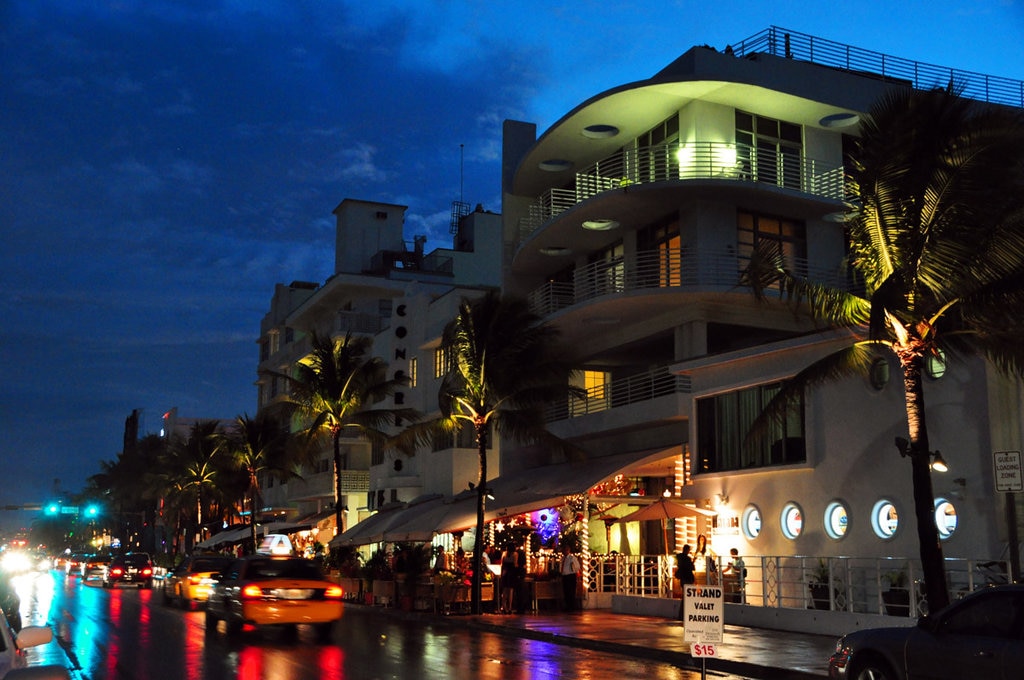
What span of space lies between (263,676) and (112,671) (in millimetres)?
2177

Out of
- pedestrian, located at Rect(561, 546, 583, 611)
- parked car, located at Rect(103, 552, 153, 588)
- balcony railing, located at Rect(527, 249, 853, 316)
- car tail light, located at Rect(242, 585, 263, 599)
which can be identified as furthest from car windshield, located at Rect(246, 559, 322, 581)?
parked car, located at Rect(103, 552, 153, 588)

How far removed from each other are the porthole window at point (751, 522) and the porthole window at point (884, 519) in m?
3.88

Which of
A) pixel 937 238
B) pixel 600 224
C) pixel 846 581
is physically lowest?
pixel 846 581

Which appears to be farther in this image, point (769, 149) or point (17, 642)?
point (769, 149)

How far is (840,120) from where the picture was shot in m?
34.6

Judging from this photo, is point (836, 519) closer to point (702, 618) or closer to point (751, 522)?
point (751, 522)

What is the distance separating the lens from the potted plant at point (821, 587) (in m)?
22.9

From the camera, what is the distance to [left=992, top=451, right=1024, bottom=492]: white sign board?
1491 cm

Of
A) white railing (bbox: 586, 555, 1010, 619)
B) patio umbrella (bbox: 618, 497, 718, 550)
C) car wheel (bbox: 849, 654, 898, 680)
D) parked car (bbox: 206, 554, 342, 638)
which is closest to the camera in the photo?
car wheel (bbox: 849, 654, 898, 680)

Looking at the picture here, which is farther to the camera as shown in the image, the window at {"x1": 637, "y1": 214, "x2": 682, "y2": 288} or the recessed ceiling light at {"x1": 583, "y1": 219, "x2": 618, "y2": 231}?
the recessed ceiling light at {"x1": 583, "y1": 219, "x2": 618, "y2": 231}

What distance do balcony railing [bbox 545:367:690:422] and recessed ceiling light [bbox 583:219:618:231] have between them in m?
4.89

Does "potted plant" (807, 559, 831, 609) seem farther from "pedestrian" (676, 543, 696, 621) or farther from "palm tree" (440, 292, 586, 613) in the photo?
"palm tree" (440, 292, 586, 613)

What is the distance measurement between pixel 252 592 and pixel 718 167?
761 inches

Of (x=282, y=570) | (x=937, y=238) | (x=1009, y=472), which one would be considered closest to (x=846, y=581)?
(x=937, y=238)
